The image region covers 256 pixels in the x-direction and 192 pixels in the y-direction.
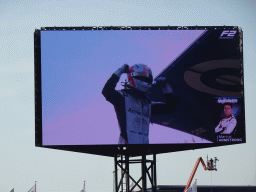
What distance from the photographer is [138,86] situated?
4388 centimetres

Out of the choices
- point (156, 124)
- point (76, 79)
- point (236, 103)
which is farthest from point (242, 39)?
point (76, 79)

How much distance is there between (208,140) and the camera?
43.8 m

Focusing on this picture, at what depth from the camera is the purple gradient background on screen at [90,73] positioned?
43344 millimetres

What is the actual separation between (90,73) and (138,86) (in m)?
2.73

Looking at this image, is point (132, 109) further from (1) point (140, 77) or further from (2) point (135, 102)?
(1) point (140, 77)

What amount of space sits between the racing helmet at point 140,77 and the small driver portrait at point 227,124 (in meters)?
4.41

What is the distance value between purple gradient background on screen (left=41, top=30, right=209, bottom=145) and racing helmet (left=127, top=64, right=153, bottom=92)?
28cm

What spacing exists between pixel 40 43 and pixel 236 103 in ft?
37.1

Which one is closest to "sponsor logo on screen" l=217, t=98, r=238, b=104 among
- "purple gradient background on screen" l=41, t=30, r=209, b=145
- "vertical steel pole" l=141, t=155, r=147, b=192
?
"purple gradient background on screen" l=41, t=30, r=209, b=145

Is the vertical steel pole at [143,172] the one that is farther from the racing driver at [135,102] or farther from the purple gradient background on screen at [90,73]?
the purple gradient background on screen at [90,73]

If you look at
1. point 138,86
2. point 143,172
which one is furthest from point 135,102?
point 143,172

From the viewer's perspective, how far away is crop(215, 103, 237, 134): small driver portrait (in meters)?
43.8

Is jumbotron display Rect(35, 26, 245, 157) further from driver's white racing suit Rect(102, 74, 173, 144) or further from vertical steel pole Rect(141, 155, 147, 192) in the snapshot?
vertical steel pole Rect(141, 155, 147, 192)

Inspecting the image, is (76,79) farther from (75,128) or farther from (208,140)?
(208,140)
